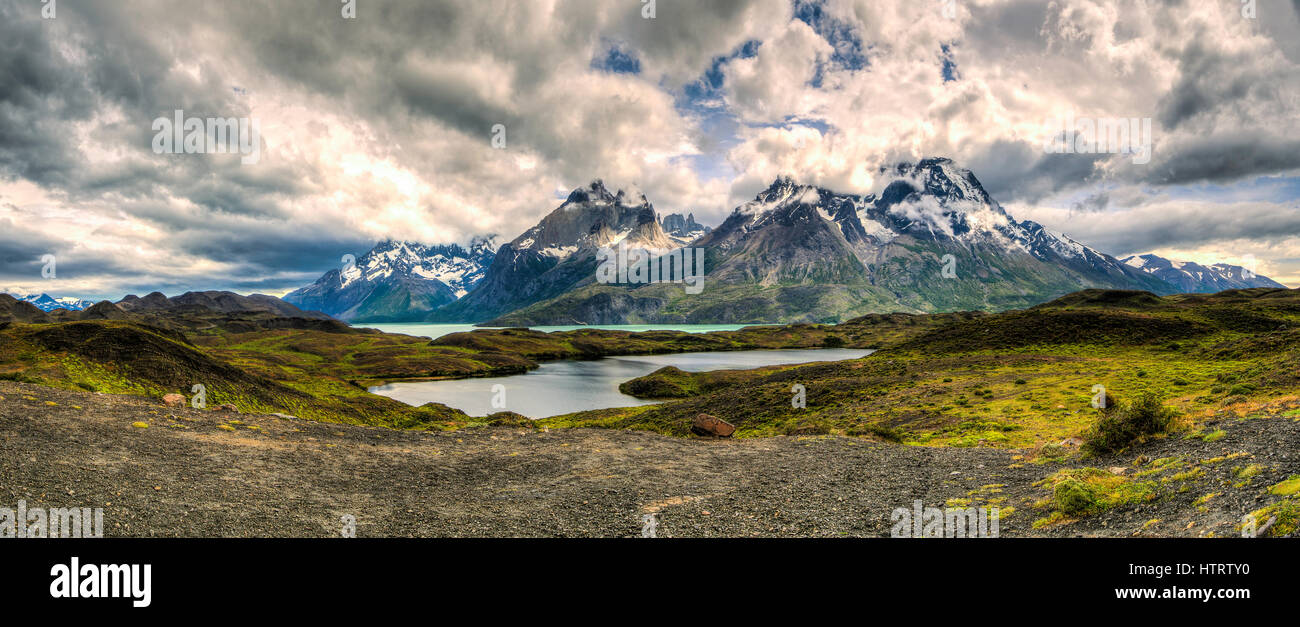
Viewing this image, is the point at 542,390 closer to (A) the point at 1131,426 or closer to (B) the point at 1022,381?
(B) the point at 1022,381

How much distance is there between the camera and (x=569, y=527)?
18.6 metres

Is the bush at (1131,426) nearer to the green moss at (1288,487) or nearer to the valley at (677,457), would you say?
the valley at (677,457)

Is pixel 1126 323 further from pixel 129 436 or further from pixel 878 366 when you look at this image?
pixel 129 436

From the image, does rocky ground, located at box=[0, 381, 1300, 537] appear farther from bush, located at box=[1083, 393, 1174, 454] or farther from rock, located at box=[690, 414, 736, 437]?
rock, located at box=[690, 414, 736, 437]

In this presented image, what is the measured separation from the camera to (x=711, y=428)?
46594mm

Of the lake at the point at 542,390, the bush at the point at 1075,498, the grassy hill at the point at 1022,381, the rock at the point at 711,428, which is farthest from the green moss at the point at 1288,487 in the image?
the lake at the point at 542,390

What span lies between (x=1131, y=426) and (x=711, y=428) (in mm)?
28250

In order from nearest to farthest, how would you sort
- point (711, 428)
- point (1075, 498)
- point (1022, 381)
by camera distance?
1. point (1075, 498)
2. point (711, 428)
3. point (1022, 381)

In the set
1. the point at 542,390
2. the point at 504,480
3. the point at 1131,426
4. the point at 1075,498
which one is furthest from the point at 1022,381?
the point at 542,390

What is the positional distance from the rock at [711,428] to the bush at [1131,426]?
1025 inches
